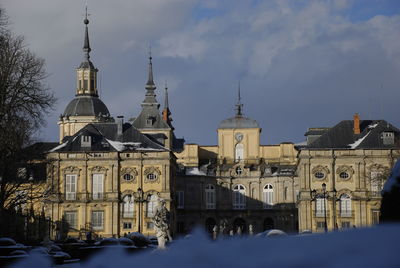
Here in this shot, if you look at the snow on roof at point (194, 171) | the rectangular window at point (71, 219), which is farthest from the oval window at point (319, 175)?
the rectangular window at point (71, 219)

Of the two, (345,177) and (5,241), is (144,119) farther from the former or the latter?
(5,241)

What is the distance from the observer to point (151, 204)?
82.1m

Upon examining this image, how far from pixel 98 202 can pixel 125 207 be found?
2642 millimetres

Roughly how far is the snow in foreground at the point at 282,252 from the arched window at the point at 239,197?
9704 cm

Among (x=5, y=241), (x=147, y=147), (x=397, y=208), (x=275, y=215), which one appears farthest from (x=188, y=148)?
(x=397, y=208)

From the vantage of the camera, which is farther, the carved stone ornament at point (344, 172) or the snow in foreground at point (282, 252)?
the carved stone ornament at point (344, 172)

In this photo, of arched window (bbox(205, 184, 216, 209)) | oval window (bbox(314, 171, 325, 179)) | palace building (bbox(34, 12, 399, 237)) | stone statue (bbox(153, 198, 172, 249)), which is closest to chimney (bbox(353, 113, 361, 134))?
palace building (bbox(34, 12, 399, 237))

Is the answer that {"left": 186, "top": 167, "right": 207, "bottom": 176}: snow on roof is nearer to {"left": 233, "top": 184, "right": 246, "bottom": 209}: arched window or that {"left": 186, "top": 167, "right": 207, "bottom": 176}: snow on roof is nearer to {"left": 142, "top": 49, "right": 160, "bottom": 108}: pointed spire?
{"left": 233, "top": 184, "right": 246, "bottom": 209}: arched window

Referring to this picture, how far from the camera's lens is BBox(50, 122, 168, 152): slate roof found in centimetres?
8344

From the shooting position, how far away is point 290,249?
2.90 meters

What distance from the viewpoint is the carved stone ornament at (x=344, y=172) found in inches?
3265

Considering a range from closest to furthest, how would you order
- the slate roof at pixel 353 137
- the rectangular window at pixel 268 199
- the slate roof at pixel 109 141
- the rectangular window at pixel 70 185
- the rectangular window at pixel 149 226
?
the rectangular window at pixel 149 226, the rectangular window at pixel 70 185, the slate roof at pixel 353 137, the slate roof at pixel 109 141, the rectangular window at pixel 268 199

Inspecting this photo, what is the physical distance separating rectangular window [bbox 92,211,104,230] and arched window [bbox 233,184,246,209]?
22.8m

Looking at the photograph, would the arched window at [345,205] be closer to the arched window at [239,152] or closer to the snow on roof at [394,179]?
the arched window at [239,152]
